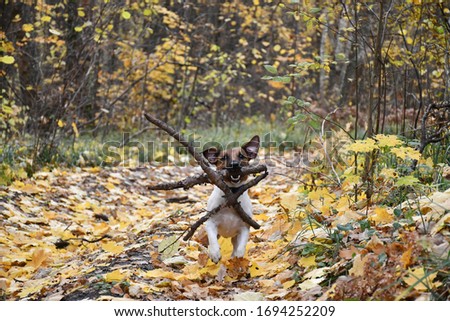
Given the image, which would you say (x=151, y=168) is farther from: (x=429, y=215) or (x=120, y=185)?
(x=429, y=215)

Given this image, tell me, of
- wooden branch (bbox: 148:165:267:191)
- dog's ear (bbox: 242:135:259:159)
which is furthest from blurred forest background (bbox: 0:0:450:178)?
wooden branch (bbox: 148:165:267:191)

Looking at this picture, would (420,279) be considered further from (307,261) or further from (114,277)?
(114,277)

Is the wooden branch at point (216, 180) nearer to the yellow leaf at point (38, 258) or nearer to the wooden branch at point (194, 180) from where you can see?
the wooden branch at point (194, 180)

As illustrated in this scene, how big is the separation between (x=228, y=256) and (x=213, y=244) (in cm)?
55

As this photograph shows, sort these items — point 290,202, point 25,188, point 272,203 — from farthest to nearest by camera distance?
1. point 25,188
2. point 272,203
3. point 290,202

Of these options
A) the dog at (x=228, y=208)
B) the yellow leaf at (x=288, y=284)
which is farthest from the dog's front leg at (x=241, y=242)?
the yellow leaf at (x=288, y=284)

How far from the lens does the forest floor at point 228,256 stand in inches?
139

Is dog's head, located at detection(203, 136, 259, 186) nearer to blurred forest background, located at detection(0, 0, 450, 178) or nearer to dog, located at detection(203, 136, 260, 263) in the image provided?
dog, located at detection(203, 136, 260, 263)

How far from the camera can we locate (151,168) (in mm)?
12648

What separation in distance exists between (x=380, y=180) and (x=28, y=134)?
9.53 m

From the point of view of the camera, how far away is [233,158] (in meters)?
5.12

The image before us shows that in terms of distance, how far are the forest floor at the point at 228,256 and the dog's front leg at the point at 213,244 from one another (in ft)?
0.18

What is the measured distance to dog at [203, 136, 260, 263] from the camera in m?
5.07

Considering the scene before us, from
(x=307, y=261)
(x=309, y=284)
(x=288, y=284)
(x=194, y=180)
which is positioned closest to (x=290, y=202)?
(x=194, y=180)
